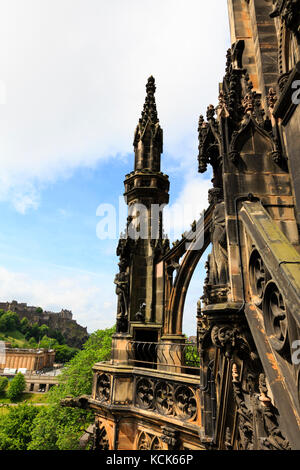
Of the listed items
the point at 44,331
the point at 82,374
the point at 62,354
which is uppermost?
the point at 44,331

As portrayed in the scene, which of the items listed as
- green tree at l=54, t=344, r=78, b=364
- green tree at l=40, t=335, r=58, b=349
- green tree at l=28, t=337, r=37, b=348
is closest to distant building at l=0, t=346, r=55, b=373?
green tree at l=54, t=344, r=78, b=364

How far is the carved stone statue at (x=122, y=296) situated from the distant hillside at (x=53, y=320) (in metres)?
134

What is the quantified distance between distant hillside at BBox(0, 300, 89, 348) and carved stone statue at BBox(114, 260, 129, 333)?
134021 mm

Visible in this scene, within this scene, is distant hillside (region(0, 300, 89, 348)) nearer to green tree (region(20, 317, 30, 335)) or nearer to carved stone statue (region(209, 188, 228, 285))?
green tree (region(20, 317, 30, 335))

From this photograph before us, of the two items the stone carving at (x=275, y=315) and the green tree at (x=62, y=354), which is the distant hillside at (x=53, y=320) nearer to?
the green tree at (x=62, y=354)

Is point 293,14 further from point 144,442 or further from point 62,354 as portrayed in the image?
point 62,354

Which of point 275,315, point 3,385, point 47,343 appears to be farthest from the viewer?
point 47,343

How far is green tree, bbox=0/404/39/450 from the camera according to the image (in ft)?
82.3

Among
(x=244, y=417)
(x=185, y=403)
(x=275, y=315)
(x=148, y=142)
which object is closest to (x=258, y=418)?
(x=244, y=417)

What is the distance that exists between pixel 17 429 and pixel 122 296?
971 inches

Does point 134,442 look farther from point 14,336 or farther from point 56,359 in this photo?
point 14,336

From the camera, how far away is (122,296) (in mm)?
9234

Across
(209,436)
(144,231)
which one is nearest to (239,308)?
(209,436)
